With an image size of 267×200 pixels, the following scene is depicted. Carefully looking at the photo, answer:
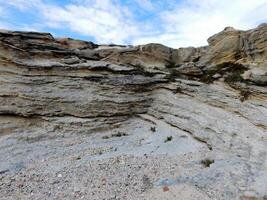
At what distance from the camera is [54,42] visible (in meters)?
24.0

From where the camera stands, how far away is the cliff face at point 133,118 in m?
15.0

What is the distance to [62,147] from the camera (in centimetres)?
1895

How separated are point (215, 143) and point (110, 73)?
309 inches

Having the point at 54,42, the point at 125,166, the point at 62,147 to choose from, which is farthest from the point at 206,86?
the point at 54,42

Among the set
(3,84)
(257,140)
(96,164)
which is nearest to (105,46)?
(3,84)

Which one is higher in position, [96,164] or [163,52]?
[163,52]

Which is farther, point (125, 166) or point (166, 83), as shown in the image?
point (166, 83)

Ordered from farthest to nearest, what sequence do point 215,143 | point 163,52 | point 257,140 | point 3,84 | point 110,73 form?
point 163,52
point 110,73
point 3,84
point 215,143
point 257,140

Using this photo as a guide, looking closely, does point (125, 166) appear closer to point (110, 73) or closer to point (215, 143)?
point (215, 143)

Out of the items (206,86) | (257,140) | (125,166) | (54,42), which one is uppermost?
(54,42)

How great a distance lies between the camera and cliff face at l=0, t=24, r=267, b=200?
1503cm

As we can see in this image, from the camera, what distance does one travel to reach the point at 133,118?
2238 cm

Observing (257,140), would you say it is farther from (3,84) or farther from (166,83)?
(3,84)

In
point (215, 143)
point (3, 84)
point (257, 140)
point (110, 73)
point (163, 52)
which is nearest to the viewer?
point (257, 140)
